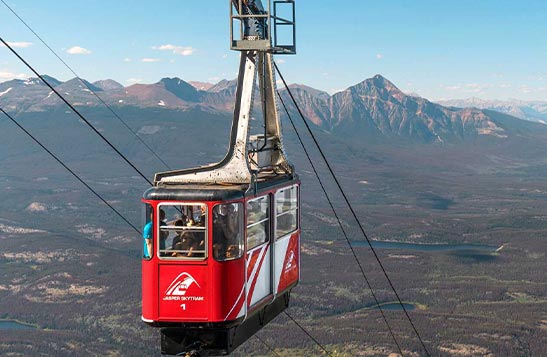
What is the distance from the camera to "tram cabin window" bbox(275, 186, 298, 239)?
2094 centimetres

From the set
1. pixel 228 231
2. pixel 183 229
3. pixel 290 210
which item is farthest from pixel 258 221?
pixel 290 210

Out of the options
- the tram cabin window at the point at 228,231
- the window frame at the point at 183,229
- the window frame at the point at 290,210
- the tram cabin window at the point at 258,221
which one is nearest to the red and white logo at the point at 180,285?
the window frame at the point at 183,229

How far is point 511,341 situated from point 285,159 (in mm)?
179211

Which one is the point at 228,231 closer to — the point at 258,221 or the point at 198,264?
the point at 198,264

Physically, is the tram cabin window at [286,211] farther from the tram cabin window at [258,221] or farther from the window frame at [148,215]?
the window frame at [148,215]

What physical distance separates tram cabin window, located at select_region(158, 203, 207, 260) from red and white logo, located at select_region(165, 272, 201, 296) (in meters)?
0.44

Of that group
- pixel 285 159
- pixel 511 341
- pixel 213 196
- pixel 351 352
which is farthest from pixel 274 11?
pixel 511 341

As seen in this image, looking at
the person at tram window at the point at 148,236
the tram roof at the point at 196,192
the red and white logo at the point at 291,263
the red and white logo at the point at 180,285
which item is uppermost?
the tram roof at the point at 196,192

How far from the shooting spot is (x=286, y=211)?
71.1ft

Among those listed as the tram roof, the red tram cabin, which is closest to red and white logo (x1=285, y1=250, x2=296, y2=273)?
the red tram cabin

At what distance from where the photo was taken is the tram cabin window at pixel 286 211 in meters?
20.9

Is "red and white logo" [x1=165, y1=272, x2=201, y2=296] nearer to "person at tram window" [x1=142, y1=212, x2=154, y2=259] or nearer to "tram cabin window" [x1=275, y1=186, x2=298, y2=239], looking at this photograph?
"person at tram window" [x1=142, y1=212, x2=154, y2=259]

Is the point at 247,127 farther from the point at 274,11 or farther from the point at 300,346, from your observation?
the point at 300,346

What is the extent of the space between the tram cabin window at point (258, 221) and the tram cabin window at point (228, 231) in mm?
630
